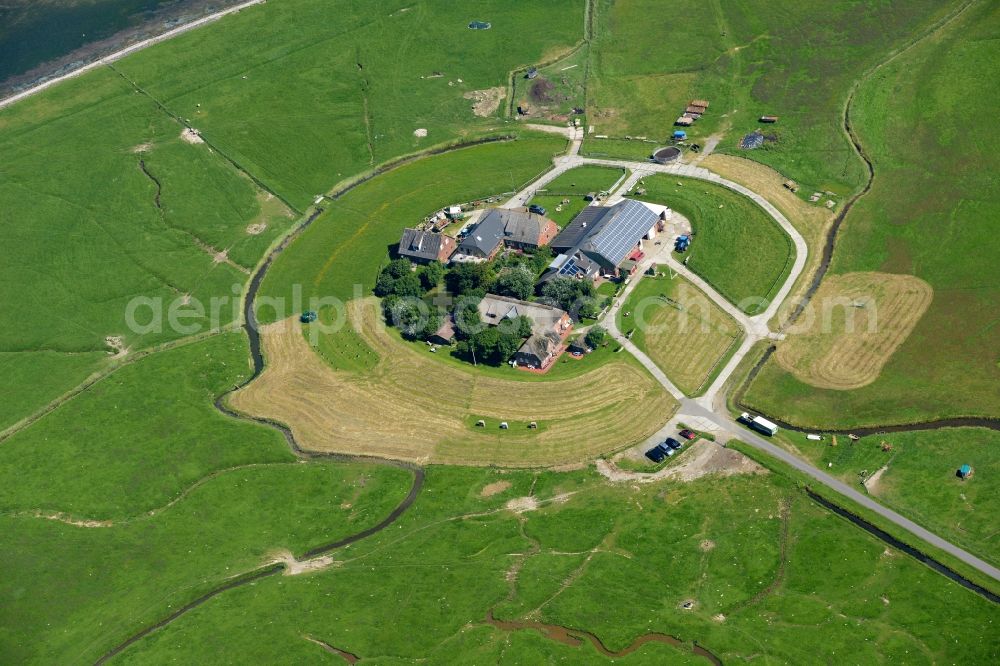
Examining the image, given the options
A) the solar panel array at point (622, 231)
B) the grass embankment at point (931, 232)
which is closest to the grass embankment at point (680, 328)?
the solar panel array at point (622, 231)

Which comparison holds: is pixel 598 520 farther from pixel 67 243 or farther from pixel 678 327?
pixel 67 243

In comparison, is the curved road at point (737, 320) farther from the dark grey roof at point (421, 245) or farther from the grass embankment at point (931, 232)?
the dark grey roof at point (421, 245)

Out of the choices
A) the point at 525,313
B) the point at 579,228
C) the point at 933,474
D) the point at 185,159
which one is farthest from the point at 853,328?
the point at 185,159

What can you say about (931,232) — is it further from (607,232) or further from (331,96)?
(331,96)

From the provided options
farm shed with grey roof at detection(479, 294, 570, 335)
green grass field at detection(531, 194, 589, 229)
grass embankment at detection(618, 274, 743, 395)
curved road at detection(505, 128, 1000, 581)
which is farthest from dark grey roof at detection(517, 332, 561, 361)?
green grass field at detection(531, 194, 589, 229)

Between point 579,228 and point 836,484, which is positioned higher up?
point 579,228

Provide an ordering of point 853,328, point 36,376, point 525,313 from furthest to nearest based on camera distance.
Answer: point 36,376, point 525,313, point 853,328
